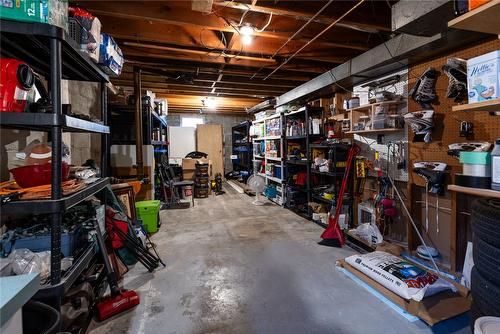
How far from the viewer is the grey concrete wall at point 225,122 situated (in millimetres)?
9219

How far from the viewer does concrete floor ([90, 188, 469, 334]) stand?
178 centimetres

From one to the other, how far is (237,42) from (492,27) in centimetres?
241

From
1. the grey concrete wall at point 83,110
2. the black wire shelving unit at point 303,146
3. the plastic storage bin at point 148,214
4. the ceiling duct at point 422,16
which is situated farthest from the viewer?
the black wire shelving unit at point 303,146

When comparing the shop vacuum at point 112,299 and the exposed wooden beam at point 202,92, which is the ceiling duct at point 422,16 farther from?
the exposed wooden beam at point 202,92

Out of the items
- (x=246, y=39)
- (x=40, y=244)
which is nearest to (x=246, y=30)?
(x=246, y=39)

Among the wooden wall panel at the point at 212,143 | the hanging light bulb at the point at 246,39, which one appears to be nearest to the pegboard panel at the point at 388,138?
the hanging light bulb at the point at 246,39

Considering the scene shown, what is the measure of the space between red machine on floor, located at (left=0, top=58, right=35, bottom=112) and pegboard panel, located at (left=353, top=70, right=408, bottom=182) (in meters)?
3.33

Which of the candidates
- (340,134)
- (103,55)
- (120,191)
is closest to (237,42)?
(103,55)

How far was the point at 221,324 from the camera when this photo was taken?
70.9 inches

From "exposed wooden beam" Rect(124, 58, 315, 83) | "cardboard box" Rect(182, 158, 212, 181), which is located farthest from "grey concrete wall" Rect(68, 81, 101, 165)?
"cardboard box" Rect(182, 158, 212, 181)

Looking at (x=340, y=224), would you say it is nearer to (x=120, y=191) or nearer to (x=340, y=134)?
(x=340, y=134)

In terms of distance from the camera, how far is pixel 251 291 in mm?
2211

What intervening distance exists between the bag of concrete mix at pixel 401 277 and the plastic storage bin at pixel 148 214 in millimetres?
2730

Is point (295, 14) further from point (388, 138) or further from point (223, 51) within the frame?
point (388, 138)
